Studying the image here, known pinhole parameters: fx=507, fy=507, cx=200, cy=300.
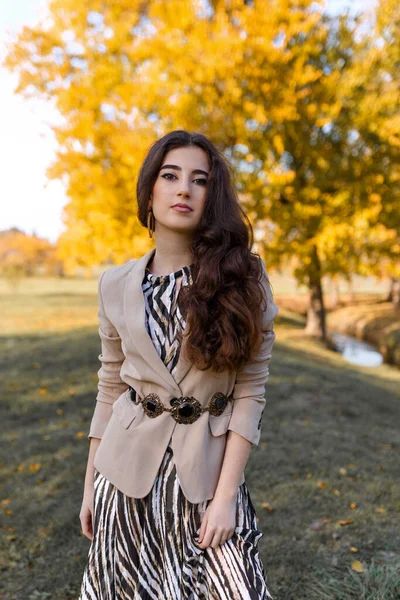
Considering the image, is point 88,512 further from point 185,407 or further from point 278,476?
point 278,476

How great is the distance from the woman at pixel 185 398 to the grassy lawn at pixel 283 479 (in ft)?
5.04

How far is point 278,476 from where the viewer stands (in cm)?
447

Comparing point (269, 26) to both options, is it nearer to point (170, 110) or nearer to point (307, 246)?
point (170, 110)

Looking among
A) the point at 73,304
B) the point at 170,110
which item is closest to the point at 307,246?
the point at 170,110

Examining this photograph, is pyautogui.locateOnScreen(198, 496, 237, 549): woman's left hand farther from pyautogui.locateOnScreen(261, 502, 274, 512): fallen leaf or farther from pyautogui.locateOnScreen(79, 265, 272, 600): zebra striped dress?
pyautogui.locateOnScreen(261, 502, 274, 512): fallen leaf

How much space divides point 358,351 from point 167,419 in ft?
46.8

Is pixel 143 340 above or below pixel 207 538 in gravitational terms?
above

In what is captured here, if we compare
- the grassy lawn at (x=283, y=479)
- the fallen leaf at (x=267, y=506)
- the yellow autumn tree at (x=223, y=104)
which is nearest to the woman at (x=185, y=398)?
the grassy lawn at (x=283, y=479)

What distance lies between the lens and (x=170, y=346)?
63.1 inches

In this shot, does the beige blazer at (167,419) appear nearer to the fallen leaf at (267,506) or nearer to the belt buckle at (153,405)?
the belt buckle at (153,405)

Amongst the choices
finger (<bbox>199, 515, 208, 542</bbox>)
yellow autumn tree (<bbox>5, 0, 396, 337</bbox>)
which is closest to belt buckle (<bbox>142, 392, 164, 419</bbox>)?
finger (<bbox>199, 515, 208, 542</bbox>)

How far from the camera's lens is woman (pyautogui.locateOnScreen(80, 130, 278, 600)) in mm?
1509

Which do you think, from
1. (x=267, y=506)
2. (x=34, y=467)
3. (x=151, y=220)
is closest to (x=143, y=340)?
(x=151, y=220)

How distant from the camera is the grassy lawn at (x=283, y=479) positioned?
3.07m
